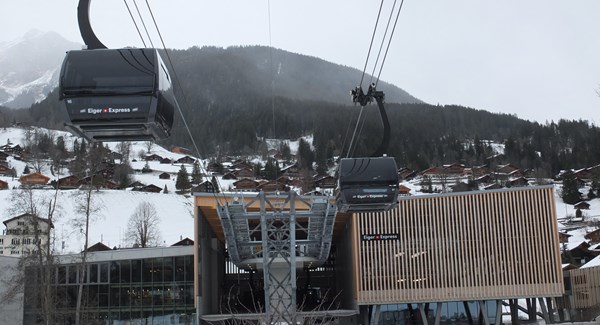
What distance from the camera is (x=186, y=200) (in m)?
92.0

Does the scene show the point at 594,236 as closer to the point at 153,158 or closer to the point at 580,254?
the point at 580,254

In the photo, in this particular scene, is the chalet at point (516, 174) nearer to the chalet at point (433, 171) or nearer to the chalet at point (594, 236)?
the chalet at point (433, 171)

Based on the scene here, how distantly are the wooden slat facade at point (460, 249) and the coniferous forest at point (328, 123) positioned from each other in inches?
2797

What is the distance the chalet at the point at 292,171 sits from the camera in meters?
128

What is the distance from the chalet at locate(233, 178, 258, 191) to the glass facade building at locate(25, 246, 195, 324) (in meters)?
69.2

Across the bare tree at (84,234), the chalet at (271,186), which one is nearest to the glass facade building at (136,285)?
the bare tree at (84,234)

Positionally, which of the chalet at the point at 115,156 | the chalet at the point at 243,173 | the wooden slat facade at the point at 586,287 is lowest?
the wooden slat facade at the point at 586,287

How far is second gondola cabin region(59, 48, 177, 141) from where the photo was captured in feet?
25.9

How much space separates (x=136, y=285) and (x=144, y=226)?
34.7 metres

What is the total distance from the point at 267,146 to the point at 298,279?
100424mm

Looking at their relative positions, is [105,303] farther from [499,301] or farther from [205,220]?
[499,301]

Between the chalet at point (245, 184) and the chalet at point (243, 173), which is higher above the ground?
the chalet at point (243, 173)

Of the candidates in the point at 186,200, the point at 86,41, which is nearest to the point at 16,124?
the point at 186,200

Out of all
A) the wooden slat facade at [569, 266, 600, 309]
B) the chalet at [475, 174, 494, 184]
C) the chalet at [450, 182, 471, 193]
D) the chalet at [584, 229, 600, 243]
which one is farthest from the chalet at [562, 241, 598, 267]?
the chalet at [475, 174, 494, 184]
